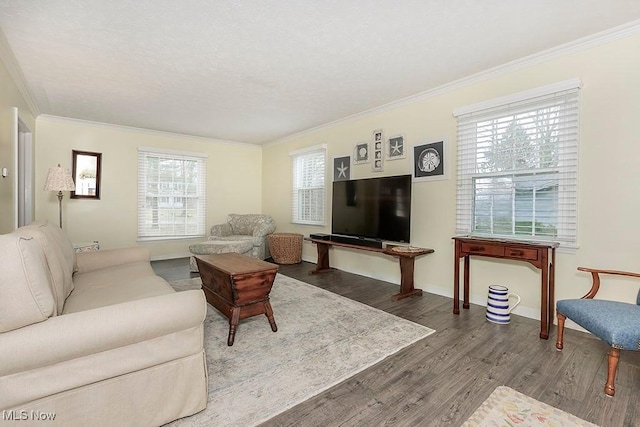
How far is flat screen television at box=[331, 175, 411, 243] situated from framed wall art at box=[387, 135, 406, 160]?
438mm

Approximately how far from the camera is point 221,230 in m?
5.70

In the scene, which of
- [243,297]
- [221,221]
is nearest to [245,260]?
[243,297]

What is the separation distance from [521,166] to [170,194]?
19.0ft

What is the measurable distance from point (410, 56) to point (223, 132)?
13.2 feet

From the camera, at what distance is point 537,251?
2.53 m

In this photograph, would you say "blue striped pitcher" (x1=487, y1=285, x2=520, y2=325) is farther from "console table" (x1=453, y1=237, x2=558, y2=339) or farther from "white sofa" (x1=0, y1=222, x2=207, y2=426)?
"white sofa" (x1=0, y1=222, x2=207, y2=426)

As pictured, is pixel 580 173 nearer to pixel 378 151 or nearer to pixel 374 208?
pixel 374 208

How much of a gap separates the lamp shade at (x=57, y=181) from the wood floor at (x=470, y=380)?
4.48m

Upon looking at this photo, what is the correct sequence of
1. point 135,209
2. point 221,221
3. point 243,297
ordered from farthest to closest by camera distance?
point 221,221
point 135,209
point 243,297

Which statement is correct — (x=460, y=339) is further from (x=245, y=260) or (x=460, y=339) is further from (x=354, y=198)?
(x=354, y=198)

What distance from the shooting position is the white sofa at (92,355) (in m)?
1.18

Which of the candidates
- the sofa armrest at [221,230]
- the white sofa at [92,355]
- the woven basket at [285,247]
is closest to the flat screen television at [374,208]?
the woven basket at [285,247]

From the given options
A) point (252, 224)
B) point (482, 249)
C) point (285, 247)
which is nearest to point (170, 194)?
point (252, 224)

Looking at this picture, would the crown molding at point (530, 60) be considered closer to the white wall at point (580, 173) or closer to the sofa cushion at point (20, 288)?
the white wall at point (580, 173)
